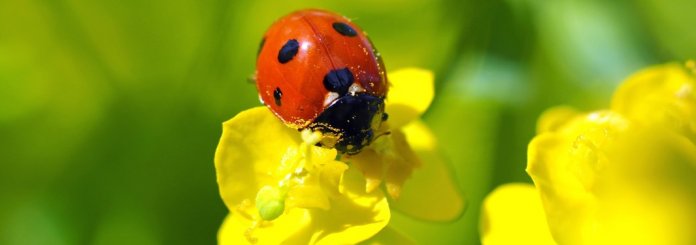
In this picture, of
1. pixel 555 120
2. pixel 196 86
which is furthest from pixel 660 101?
pixel 196 86

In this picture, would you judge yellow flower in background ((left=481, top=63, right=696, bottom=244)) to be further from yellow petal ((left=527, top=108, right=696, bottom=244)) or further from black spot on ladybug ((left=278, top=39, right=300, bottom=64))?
black spot on ladybug ((left=278, top=39, right=300, bottom=64))

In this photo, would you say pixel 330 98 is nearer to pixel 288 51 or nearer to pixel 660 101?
pixel 288 51

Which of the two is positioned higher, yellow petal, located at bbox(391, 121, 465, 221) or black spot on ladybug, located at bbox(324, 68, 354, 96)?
black spot on ladybug, located at bbox(324, 68, 354, 96)

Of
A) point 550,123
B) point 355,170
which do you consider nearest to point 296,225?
point 355,170

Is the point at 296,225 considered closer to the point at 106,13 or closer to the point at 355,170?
the point at 355,170

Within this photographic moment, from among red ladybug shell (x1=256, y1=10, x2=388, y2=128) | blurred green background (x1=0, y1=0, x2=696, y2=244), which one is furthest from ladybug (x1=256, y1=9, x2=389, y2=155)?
blurred green background (x1=0, y1=0, x2=696, y2=244)

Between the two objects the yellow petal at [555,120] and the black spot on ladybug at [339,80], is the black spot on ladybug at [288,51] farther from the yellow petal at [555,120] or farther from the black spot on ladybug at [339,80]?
the yellow petal at [555,120]
